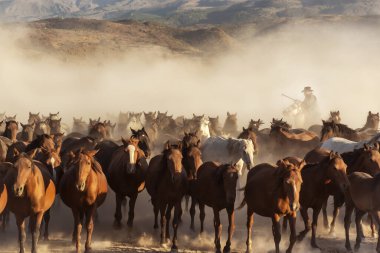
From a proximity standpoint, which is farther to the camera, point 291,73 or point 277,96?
point 291,73

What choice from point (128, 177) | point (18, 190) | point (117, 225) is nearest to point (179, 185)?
point (128, 177)

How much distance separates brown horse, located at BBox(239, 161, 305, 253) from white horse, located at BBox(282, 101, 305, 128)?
1954cm

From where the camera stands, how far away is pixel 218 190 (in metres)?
11.5

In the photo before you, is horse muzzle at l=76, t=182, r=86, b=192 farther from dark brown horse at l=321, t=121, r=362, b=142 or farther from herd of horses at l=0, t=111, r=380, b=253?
dark brown horse at l=321, t=121, r=362, b=142

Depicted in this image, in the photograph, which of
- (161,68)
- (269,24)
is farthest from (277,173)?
(269,24)

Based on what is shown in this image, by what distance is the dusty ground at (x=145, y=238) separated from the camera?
39.4 ft

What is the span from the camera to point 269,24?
364 ft

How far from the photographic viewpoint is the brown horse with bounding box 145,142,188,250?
11688 millimetres

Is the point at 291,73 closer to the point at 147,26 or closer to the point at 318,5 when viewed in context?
the point at 147,26

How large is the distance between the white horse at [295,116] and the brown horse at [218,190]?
62.8 feet

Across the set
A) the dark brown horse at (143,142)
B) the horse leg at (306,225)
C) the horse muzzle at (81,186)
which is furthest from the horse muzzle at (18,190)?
the dark brown horse at (143,142)

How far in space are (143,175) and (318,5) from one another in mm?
165572

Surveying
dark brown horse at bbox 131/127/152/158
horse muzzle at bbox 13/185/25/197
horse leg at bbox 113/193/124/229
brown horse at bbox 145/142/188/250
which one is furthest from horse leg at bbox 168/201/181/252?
dark brown horse at bbox 131/127/152/158

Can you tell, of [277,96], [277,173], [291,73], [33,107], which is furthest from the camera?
[291,73]
